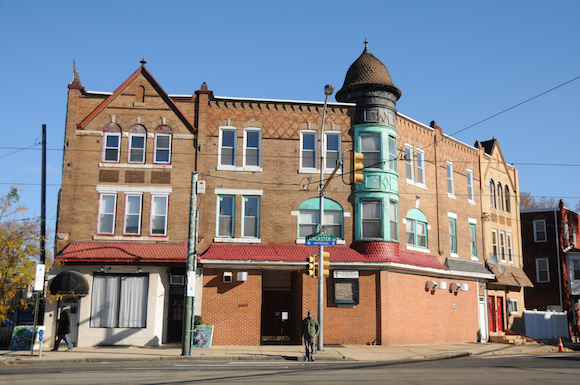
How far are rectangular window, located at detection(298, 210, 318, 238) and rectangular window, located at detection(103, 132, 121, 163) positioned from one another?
8837 millimetres

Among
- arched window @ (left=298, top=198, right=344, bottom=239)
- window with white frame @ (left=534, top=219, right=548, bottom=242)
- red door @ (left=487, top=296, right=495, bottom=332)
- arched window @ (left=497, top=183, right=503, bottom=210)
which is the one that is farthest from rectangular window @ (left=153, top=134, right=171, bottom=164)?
window with white frame @ (left=534, top=219, right=548, bottom=242)

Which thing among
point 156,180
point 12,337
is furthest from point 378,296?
point 12,337

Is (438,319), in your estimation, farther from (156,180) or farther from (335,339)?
(156,180)

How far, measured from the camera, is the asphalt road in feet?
43.7

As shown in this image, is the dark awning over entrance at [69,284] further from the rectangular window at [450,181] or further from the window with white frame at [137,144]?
the rectangular window at [450,181]

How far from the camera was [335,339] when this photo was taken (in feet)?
79.7

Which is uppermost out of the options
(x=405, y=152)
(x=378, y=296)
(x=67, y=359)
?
(x=405, y=152)

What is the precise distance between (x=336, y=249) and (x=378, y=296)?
2818 mm

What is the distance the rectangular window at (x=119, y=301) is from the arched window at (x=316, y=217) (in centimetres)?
739

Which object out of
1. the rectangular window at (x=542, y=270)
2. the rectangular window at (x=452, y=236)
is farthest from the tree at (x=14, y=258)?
the rectangular window at (x=542, y=270)

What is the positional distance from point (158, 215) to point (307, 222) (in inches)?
268

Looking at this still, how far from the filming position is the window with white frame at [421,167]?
2933 centimetres

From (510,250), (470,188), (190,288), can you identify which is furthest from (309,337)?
(510,250)

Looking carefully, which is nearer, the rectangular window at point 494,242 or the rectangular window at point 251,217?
the rectangular window at point 251,217
